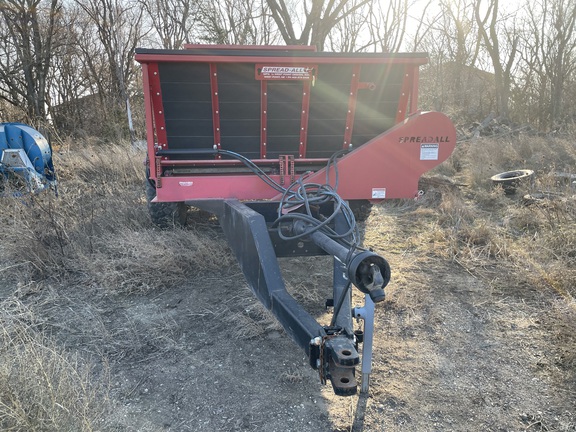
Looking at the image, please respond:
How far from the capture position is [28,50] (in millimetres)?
15406

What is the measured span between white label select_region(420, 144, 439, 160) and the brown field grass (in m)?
1.07

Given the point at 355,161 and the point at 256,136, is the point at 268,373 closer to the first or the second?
the point at 355,161

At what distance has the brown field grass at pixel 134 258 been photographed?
2125 millimetres

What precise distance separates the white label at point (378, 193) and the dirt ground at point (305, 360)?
2.71 ft

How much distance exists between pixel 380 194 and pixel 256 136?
1417 mm

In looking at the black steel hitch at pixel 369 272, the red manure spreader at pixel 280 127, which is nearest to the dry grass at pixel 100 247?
the red manure spreader at pixel 280 127

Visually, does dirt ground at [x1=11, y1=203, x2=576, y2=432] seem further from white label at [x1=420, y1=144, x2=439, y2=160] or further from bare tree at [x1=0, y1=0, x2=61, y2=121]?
bare tree at [x1=0, y1=0, x2=61, y2=121]

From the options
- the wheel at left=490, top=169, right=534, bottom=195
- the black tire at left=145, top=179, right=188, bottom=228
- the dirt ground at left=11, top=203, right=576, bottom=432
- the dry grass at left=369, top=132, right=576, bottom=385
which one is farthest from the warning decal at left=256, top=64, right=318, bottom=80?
the wheel at left=490, top=169, right=534, bottom=195

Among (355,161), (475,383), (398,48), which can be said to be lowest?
(475,383)

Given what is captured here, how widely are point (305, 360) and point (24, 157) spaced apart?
17.9 feet

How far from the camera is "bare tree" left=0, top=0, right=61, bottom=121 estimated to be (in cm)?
1523

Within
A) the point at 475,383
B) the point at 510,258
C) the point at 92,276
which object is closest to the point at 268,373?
the point at 475,383

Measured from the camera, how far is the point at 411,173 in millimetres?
4324

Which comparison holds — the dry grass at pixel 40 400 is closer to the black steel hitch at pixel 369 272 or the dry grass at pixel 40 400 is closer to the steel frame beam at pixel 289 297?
the steel frame beam at pixel 289 297
